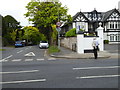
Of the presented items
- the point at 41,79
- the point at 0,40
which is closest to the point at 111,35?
the point at 0,40

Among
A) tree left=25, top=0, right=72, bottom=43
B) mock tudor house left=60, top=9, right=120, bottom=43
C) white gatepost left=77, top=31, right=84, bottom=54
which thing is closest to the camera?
white gatepost left=77, top=31, right=84, bottom=54

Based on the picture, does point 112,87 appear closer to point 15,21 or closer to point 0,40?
point 0,40

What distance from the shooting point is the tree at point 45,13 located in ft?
140

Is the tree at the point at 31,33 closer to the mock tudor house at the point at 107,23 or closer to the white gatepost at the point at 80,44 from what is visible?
the mock tudor house at the point at 107,23

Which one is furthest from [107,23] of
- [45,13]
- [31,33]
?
[31,33]

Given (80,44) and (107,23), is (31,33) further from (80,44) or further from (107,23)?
(80,44)

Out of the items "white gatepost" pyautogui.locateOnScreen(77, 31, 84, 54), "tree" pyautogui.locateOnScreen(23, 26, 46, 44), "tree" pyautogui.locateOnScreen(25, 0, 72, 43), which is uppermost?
"tree" pyautogui.locateOnScreen(25, 0, 72, 43)

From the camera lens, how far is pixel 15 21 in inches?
3221

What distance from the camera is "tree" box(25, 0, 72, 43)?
42.5 m

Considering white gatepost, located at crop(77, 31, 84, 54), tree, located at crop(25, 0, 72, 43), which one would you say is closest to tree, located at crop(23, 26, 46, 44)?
tree, located at crop(25, 0, 72, 43)

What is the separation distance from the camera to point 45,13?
4269cm

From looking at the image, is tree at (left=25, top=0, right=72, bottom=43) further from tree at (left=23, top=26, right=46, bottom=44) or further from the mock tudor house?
tree at (left=23, top=26, right=46, bottom=44)

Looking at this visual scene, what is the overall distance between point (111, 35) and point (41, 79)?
4838 centimetres

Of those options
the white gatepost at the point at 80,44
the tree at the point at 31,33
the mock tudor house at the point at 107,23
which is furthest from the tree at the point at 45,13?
the tree at the point at 31,33
